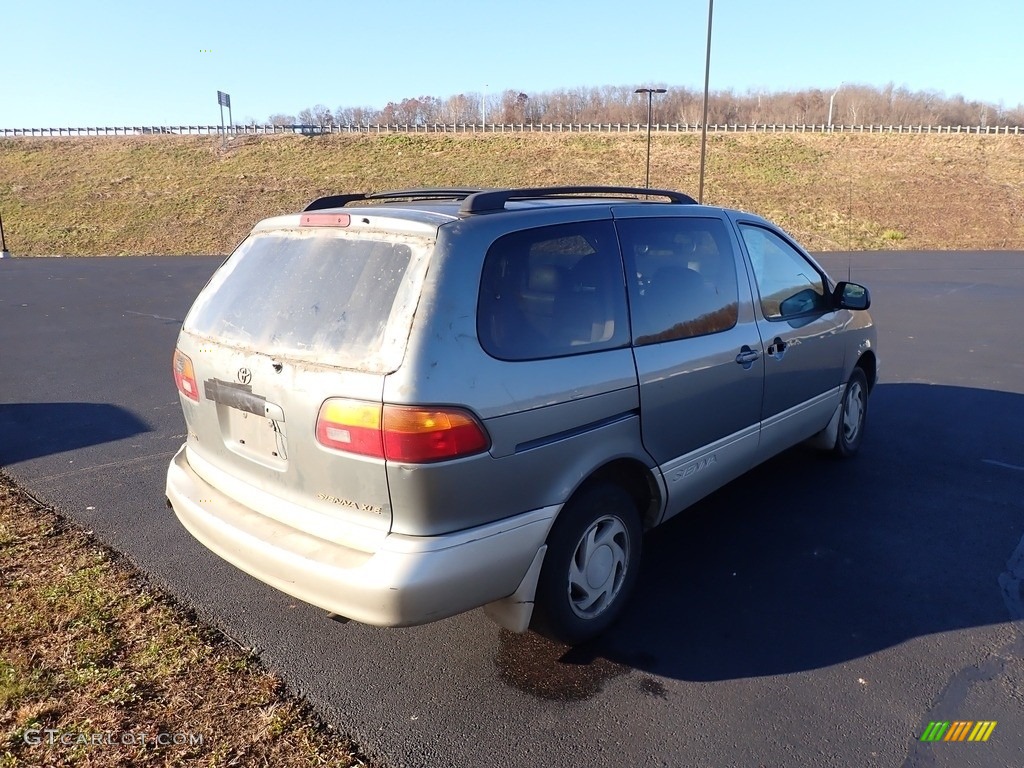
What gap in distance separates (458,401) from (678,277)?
5.24 feet

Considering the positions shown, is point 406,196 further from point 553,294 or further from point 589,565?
point 589,565

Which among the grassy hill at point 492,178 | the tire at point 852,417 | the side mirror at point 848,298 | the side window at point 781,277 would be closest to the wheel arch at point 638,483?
the side window at point 781,277

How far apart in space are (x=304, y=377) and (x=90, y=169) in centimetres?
5501

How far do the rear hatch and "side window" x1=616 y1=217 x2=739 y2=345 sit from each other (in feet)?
3.59

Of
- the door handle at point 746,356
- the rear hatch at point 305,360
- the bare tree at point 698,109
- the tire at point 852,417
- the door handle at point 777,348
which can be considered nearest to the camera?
the rear hatch at point 305,360

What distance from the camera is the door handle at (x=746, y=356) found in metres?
3.97

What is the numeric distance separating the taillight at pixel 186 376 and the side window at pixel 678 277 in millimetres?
1886

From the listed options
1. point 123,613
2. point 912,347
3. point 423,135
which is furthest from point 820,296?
point 423,135

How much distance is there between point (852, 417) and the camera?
5.60 meters

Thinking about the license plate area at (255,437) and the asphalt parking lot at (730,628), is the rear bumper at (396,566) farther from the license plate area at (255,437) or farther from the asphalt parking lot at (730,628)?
the asphalt parking lot at (730,628)

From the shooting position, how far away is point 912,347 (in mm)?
9836

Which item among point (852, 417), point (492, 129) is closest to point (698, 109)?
point (492, 129)

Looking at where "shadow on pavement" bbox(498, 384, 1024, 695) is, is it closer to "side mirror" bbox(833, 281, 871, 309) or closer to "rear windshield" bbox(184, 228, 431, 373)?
Result: "side mirror" bbox(833, 281, 871, 309)

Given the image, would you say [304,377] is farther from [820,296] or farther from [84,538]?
[820,296]
